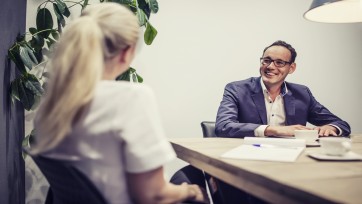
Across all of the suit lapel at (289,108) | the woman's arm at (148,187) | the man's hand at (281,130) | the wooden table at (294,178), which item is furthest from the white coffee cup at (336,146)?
the suit lapel at (289,108)

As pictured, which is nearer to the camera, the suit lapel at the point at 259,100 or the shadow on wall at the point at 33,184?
the suit lapel at the point at 259,100

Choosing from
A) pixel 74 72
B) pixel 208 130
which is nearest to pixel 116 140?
pixel 74 72

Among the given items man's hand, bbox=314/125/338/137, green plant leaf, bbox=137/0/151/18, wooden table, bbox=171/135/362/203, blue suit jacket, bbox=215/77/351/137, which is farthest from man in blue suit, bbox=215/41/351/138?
wooden table, bbox=171/135/362/203

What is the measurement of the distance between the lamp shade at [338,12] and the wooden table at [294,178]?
37.4 inches

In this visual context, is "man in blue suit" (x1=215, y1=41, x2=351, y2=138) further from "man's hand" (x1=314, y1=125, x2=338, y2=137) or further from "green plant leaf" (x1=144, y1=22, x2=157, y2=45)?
"green plant leaf" (x1=144, y1=22, x2=157, y2=45)

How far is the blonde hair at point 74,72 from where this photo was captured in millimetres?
754

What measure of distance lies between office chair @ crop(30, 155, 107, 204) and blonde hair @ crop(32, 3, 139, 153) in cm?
5

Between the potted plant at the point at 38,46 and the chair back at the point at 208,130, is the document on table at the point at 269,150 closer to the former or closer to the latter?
the chair back at the point at 208,130

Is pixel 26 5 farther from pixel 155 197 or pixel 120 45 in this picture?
pixel 155 197

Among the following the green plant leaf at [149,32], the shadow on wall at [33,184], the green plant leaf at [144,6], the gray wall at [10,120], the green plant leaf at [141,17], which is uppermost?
the green plant leaf at [144,6]

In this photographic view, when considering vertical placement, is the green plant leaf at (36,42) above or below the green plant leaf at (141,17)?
below

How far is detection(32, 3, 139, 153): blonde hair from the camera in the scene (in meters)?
0.75

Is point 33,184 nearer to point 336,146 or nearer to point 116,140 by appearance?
point 116,140

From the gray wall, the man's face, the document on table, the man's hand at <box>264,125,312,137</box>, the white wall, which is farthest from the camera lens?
the white wall
